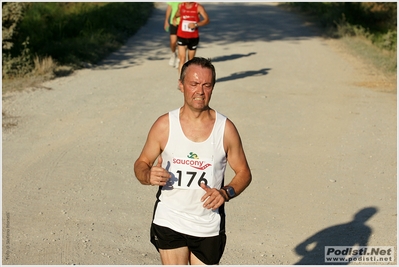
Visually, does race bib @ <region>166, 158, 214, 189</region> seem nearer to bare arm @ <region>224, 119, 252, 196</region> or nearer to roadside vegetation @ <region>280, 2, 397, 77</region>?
bare arm @ <region>224, 119, 252, 196</region>

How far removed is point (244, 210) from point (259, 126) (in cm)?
356

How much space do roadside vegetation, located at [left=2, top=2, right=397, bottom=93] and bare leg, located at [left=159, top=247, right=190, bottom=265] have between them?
9626 millimetres

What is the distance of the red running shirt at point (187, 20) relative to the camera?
13.5 metres

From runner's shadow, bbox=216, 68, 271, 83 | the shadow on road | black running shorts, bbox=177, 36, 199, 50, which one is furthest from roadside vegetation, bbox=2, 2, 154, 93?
runner's shadow, bbox=216, 68, 271, 83

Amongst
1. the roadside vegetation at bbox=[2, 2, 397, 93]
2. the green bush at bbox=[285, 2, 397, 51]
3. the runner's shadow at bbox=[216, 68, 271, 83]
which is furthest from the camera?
the green bush at bbox=[285, 2, 397, 51]

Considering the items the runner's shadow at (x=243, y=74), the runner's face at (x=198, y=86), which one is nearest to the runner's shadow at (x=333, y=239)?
the runner's face at (x=198, y=86)

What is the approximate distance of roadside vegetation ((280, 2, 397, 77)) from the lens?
1795 centimetres

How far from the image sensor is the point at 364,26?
24.4 m

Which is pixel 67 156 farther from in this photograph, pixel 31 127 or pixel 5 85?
pixel 5 85

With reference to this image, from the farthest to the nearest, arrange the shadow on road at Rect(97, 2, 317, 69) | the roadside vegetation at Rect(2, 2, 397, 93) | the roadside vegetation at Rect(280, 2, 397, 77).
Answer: the shadow on road at Rect(97, 2, 317, 69) < the roadside vegetation at Rect(280, 2, 397, 77) < the roadside vegetation at Rect(2, 2, 397, 93)

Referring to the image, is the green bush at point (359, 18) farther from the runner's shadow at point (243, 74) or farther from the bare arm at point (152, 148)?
the bare arm at point (152, 148)

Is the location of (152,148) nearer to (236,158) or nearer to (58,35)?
(236,158)

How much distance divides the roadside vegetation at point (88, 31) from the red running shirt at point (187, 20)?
3021 millimetres

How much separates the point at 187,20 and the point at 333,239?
733 cm
